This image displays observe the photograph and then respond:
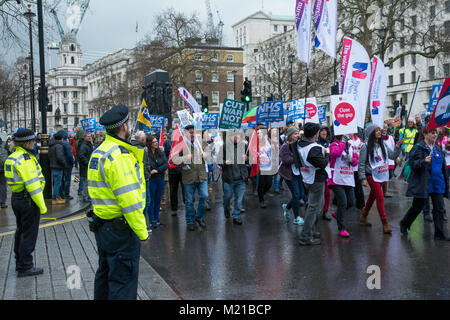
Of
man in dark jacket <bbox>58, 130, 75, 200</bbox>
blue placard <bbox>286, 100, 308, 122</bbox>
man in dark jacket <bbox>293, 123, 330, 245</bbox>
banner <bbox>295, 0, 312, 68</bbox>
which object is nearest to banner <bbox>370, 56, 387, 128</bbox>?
man in dark jacket <bbox>293, 123, 330, 245</bbox>

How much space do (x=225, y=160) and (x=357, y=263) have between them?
3.46 metres

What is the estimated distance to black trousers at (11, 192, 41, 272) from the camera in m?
5.79

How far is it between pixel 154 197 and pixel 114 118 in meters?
4.83

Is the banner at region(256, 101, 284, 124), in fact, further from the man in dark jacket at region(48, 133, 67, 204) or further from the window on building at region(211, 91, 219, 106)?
the window on building at region(211, 91, 219, 106)

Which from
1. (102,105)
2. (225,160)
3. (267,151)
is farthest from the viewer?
(102,105)

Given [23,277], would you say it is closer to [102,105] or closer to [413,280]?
[413,280]

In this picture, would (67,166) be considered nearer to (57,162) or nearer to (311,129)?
(57,162)

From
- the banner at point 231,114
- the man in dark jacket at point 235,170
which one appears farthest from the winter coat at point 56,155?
the man in dark jacket at point 235,170

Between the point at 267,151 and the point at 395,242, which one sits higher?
the point at 267,151

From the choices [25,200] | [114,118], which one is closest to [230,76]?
[25,200]
